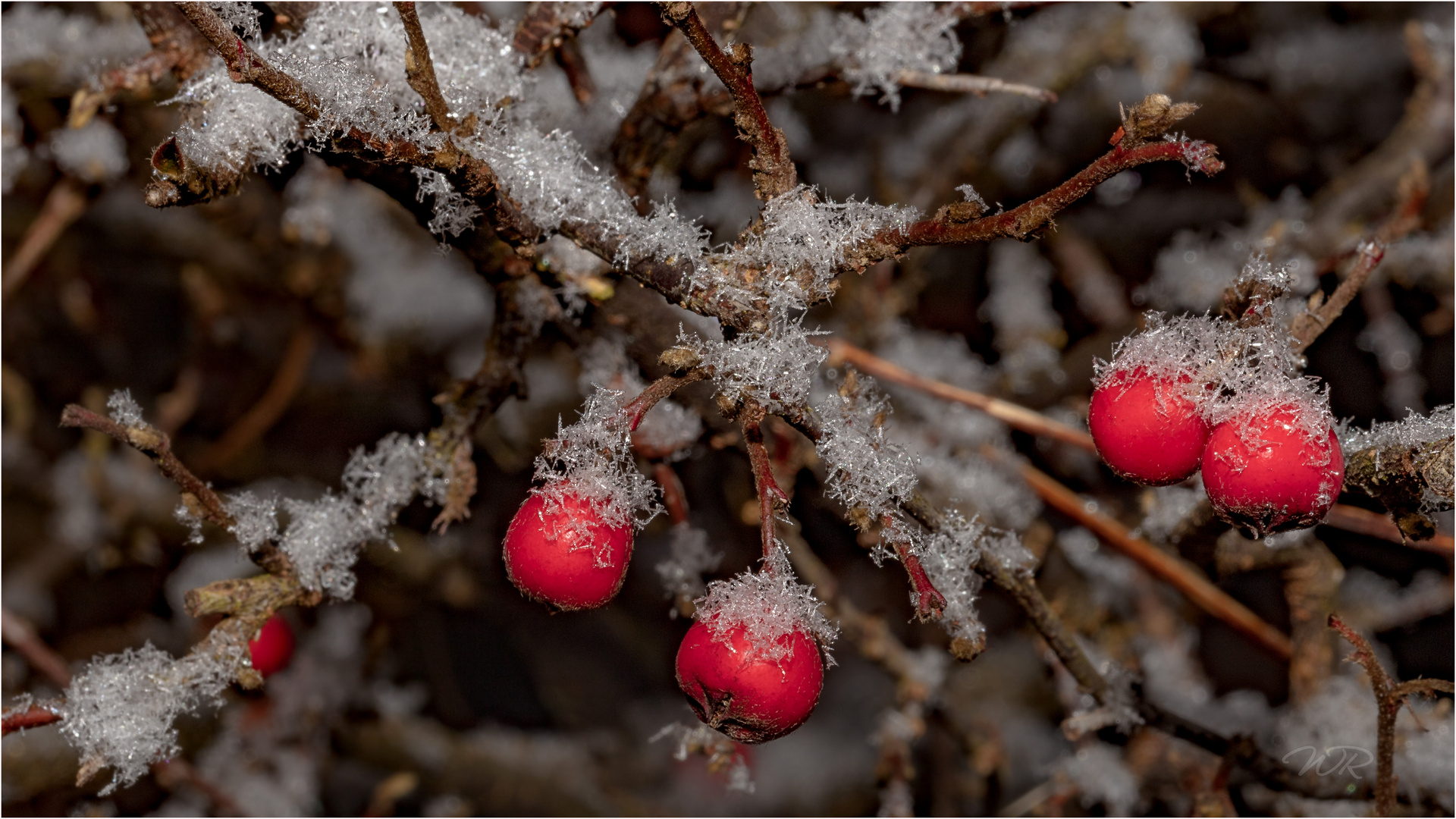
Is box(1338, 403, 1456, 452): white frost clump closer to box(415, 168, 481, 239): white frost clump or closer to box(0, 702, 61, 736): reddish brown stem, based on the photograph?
box(415, 168, 481, 239): white frost clump

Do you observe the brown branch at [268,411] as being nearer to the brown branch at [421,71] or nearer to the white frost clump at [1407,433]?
the brown branch at [421,71]

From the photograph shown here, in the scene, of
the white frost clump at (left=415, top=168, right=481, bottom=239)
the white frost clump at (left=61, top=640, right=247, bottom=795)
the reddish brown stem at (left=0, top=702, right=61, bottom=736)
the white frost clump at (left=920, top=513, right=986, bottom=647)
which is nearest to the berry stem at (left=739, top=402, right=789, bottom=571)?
the white frost clump at (left=920, top=513, right=986, bottom=647)

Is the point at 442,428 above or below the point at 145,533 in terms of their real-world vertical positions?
above

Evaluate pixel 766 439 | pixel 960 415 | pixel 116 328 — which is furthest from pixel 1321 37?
pixel 116 328

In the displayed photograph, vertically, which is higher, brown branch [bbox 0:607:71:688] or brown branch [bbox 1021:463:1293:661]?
brown branch [bbox 1021:463:1293:661]

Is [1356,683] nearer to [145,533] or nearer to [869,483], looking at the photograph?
[869,483]

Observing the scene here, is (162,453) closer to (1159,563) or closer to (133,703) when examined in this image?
(133,703)

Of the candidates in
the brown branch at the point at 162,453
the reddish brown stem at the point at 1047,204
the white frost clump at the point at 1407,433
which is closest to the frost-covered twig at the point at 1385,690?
the white frost clump at the point at 1407,433
